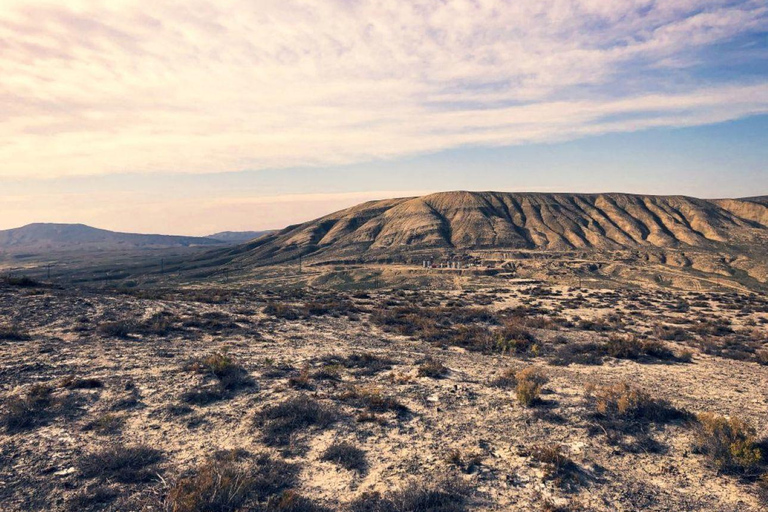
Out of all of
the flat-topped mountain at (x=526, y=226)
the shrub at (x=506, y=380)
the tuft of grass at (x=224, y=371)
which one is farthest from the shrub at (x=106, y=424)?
the flat-topped mountain at (x=526, y=226)

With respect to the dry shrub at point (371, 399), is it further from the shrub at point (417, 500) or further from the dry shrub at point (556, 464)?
the dry shrub at point (556, 464)

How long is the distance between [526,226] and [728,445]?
119677 millimetres

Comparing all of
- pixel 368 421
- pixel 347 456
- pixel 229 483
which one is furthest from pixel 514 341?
pixel 229 483

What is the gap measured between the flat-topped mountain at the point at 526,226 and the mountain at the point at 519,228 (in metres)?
0.27

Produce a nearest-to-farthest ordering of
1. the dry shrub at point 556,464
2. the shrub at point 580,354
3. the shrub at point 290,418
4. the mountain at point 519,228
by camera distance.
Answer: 1. the dry shrub at point 556,464
2. the shrub at point 290,418
3. the shrub at point 580,354
4. the mountain at point 519,228

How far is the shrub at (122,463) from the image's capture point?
775 centimetres

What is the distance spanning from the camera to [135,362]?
1458cm

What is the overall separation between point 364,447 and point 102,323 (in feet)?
60.3

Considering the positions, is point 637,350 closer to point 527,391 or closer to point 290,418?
point 527,391

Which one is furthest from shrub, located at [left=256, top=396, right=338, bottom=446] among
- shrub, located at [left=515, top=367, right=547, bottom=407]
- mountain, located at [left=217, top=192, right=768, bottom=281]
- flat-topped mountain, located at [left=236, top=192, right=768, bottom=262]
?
flat-topped mountain, located at [left=236, top=192, right=768, bottom=262]

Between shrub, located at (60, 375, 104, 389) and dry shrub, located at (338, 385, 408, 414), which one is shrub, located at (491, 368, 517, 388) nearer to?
dry shrub, located at (338, 385, 408, 414)

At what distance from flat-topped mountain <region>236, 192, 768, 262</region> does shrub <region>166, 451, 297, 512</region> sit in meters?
93.5

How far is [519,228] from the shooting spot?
120 meters

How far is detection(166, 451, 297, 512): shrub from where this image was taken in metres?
6.84
